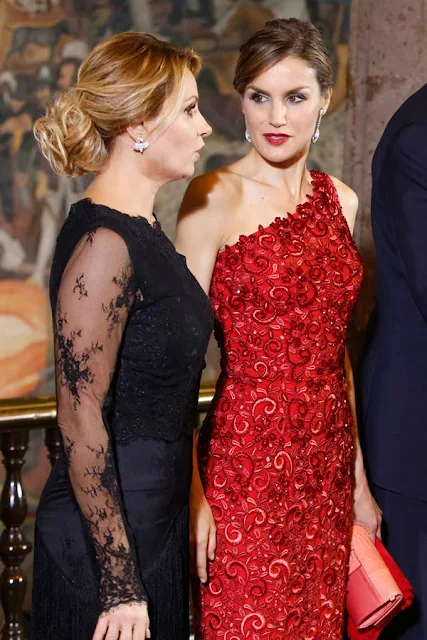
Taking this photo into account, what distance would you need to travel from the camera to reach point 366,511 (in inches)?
129

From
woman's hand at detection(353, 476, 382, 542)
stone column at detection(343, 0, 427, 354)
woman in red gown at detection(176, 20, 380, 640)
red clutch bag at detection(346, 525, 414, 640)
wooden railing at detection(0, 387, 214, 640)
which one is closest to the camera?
woman in red gown at detection(176, 20, 380, 640)

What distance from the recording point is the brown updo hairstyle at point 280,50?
301 centimetres

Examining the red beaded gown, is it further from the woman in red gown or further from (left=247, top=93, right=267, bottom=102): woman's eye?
(left=247, top=93, right=267, bottom=102): woman's eye

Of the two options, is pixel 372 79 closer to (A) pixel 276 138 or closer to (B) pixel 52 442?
(A) pixel 276 138

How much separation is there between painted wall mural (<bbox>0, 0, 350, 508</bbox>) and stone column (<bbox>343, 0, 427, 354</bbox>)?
1.22 ft

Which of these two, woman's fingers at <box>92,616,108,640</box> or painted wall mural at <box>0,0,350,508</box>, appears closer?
woman's fingers at <box>92,616,108,640</box>

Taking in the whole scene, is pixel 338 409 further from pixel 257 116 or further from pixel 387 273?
pixel 257 116

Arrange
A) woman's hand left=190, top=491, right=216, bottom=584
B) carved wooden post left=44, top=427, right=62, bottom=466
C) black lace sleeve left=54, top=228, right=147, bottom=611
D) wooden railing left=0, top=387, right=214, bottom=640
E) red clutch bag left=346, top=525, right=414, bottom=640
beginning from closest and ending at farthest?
black lace sleeve left=54, top=228, right=147, bottom=611, woman's hand left=190, top=491, right=216, bottom=584, red clutch bag left=346, top=525, right=414, bottom=640, wooden railing left=0, top=387, right=214, bottom=640, carved wooden post left=44, top=427, right=62, bottom=466

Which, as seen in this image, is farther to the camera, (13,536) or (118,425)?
(13,536)

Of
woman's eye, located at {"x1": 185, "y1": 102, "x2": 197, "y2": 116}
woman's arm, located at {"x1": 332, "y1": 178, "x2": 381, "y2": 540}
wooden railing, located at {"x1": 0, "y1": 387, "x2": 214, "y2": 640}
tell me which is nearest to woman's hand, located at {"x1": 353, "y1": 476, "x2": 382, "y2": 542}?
woman's arm, located at {"x1": 332, "y1": 178, "x2": 381, "y2": 540}

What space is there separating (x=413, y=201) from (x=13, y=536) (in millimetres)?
1707

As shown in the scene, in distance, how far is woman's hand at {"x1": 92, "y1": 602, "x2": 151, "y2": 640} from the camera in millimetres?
2330

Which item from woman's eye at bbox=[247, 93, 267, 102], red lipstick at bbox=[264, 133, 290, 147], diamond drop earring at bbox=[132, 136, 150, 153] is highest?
woman's eye at bbox=[247, 93, 267, 102]

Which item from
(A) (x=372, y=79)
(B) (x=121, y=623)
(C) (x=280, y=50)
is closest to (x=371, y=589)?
(B) (x=121, y=623)
